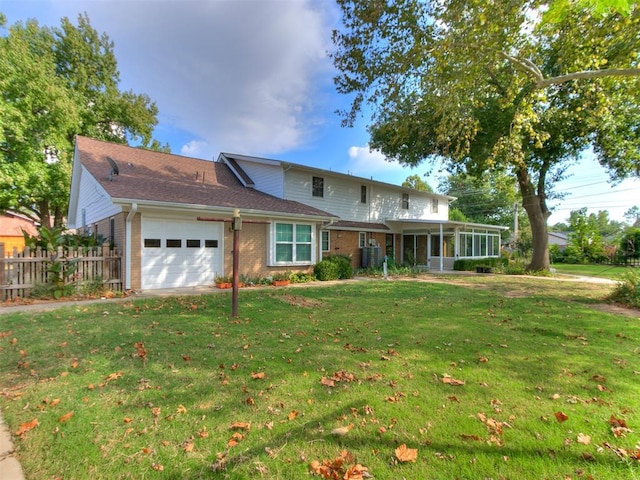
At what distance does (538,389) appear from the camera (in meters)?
3.49

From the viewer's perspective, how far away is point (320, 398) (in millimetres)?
3236

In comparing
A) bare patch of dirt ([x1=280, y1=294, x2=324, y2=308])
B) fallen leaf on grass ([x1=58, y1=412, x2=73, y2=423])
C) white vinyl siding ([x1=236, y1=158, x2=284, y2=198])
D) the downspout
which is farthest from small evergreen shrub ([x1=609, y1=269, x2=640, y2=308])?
the downspout

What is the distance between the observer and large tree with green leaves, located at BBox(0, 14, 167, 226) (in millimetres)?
18172

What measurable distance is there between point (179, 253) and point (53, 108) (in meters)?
16.1

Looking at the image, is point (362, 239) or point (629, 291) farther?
point (362, 239)

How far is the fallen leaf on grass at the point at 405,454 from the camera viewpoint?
233 centimetres

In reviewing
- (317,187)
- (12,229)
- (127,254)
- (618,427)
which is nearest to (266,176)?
(317,187)

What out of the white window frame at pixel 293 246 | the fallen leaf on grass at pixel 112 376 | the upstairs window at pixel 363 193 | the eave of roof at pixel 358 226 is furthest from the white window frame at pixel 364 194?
the fallen leaf on grass at pixel 112 376

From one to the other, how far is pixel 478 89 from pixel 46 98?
23425 millimetres

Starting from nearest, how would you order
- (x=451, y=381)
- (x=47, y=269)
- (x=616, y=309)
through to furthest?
1. (x=451, y=381)
2. (x=616, y=309)
3. (x=47, y=269)

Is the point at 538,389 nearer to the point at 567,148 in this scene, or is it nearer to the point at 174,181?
the point at 174,181

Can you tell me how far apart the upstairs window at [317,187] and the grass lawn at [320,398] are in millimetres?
11784

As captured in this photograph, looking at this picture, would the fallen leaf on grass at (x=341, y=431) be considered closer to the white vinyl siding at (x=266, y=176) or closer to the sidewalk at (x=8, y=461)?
the sidewalk at (x=8, y=461)

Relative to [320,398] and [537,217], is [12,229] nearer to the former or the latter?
[320,398]
